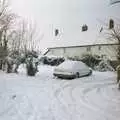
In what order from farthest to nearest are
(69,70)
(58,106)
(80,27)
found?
(80,27) → (69,70) → (58,106)

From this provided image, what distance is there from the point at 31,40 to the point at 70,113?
32.8 m

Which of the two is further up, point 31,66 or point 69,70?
point 31,66

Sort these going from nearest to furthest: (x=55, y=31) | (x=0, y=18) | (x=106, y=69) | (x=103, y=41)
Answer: (x=0, y=18) → (x=106, y=69) → (x=103, y=41) → (x=55, y=31)

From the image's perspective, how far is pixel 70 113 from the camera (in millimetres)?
9180

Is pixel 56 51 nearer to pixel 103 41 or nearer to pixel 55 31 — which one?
pixel 55 31

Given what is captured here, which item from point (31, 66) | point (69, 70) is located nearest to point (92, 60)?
point (69, 70)

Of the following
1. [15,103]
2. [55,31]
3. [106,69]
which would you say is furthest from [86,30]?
[15,103]

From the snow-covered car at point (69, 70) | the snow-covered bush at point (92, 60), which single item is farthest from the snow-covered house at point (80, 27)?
the snow-covered car at point (69, 70)

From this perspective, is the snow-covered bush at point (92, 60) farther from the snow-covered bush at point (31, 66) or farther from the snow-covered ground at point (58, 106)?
the snow-covered ground at point (58, 106)

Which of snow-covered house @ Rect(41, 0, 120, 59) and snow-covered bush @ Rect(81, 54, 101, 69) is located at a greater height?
snow-covered house @ Rect(41, 0, 120, 59)

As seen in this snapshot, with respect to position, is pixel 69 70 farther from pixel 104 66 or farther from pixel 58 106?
pixel 104 66

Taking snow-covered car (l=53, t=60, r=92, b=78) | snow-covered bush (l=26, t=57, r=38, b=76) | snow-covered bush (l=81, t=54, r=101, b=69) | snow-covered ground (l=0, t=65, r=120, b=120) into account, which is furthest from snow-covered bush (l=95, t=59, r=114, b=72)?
snow-covered ground (l=0, t=65, r=120, b=120)

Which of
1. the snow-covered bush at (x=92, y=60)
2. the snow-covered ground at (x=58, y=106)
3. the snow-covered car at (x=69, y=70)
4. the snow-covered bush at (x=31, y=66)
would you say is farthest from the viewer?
the snow-covered bush at (x=92, y=60)

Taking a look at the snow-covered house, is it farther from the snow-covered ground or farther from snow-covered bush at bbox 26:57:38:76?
the snow-covered ground
